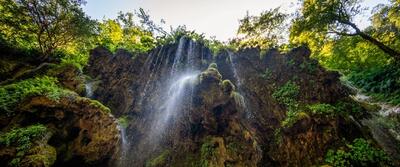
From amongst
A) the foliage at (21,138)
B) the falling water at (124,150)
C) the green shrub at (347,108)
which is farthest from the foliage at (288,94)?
the foliage at (21,138)

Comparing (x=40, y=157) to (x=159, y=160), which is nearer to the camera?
(x=40, y=157)

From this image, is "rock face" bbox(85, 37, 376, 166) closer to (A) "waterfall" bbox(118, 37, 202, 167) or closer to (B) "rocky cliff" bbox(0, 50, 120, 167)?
(A) "waterfall" bbox(118, 37, 202, 167)

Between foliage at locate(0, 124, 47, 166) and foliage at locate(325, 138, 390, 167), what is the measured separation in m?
8.56

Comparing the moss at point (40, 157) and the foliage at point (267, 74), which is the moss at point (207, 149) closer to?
the foliage at point (267, 74)

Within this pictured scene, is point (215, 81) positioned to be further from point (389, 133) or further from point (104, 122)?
point (389, 133)

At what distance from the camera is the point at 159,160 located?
7.99 meters

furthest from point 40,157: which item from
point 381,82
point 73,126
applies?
point 381,82

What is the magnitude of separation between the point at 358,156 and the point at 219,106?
4.76 m

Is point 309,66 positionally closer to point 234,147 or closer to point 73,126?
point 234,147

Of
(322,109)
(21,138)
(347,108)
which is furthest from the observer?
(347,108)

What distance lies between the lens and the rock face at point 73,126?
588 centimetres

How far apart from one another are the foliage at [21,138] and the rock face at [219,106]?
3599 millimetres

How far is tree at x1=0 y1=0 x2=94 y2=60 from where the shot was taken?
876 cm

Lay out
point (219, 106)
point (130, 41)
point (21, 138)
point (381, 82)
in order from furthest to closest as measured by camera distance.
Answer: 1. point (130, 41)
2. point (381, 82)
3. point (219, 106)
4. point (21, 138)
